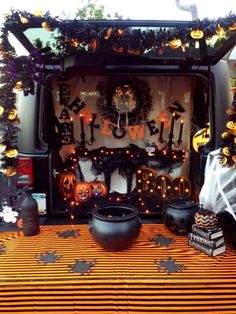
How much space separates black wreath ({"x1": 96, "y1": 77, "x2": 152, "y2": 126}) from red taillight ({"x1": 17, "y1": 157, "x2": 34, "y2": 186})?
5.45ft

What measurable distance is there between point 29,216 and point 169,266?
1244 mm

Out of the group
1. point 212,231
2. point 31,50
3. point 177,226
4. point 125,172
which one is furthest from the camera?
point 125,172

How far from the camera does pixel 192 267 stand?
6.30 ft

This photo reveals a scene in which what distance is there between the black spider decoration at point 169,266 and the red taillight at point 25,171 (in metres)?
1.39

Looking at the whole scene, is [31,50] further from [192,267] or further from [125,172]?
[192,267]

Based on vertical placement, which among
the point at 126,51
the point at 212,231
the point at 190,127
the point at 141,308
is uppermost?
the point at 126,51

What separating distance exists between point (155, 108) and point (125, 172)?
1.03 m

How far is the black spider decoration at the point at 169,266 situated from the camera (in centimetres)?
188

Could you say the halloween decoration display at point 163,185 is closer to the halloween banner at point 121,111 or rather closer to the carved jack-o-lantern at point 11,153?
the halloween banner at point 121,111

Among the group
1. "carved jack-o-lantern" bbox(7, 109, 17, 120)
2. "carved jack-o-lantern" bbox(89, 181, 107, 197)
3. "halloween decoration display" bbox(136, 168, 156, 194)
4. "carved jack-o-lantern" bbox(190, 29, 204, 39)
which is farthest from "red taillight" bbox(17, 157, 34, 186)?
"carved jack-o-lantern" bbox(190, 29, 204, 39)

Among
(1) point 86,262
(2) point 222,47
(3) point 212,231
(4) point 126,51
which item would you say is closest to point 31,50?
(4) point 126,51

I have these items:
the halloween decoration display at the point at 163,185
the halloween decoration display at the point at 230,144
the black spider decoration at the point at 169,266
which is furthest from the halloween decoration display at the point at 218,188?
the halloween decoration display at the point at 163,185

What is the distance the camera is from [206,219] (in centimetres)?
215

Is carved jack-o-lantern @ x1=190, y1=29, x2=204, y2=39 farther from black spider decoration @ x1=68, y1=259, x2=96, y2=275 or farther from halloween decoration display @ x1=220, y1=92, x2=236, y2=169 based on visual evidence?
black spider decoration @ x1=68, y1=259, x2=96, y2=275
